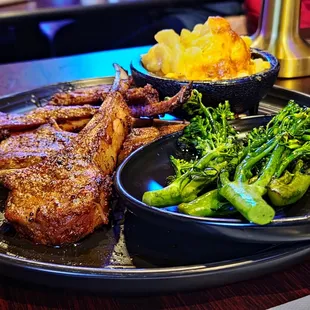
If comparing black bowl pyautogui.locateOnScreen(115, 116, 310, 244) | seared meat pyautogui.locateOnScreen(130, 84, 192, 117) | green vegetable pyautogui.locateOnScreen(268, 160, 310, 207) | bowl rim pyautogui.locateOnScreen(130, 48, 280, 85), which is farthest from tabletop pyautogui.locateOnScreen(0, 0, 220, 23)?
green vegetable pyautogui.locateOnScreen(268, 160, 310, 207)

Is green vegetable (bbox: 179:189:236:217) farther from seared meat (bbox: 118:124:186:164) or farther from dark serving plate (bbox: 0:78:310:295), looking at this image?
seared meat (bbox: 118:124:186:164)

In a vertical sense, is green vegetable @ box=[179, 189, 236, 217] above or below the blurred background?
above

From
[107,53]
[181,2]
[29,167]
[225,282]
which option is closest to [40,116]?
[29,167]

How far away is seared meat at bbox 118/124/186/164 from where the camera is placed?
4.22 feet

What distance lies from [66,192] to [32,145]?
31 cm

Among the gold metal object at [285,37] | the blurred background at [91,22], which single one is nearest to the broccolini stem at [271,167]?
the gold metal object at [285,37]

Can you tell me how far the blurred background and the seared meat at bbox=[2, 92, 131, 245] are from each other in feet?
7.17

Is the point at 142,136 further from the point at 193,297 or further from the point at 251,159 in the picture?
the point at 193,297

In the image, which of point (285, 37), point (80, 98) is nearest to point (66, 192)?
point (80, 98)

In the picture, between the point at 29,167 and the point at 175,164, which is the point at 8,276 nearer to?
the point at 29,167

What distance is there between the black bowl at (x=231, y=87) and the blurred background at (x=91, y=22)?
1720 millimetres

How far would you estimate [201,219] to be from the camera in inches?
34.7

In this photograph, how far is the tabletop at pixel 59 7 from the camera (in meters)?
3.52

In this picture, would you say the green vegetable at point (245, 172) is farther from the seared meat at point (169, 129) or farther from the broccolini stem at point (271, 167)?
the seared meat at point (169, 129)
